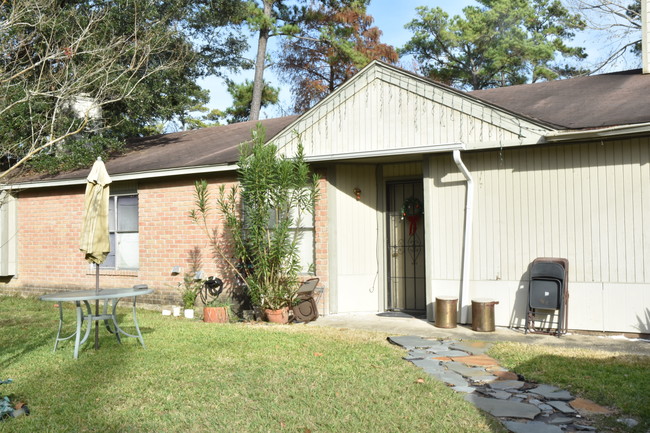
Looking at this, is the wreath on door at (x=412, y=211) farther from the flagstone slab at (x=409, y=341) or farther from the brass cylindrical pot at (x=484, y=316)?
the flagstone slab at (x=409, y=341)

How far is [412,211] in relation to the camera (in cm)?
1061

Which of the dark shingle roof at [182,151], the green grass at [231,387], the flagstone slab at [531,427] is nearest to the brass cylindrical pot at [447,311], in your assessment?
the green grass at [231,387]

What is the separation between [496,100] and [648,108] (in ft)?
10.0

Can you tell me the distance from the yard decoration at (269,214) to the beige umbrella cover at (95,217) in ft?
8.72

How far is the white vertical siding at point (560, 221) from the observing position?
8.09 metres

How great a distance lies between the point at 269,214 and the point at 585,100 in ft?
17.1

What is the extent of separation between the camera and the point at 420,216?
1058 centimetres

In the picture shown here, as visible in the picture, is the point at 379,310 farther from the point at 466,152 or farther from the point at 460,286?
the point at 466,152

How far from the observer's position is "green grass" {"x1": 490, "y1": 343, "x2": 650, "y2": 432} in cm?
509

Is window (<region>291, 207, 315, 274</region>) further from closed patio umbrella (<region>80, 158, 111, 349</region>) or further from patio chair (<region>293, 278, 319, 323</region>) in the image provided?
closed patio umbrella (<region>80, 158, 111, 349</region>)

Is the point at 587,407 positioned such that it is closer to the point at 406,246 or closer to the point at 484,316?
the point at 484,316

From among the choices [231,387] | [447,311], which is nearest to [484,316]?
[447,311]

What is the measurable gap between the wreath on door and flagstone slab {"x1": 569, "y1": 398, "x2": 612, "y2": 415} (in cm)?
551

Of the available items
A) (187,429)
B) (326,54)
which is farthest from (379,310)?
(326,54)
